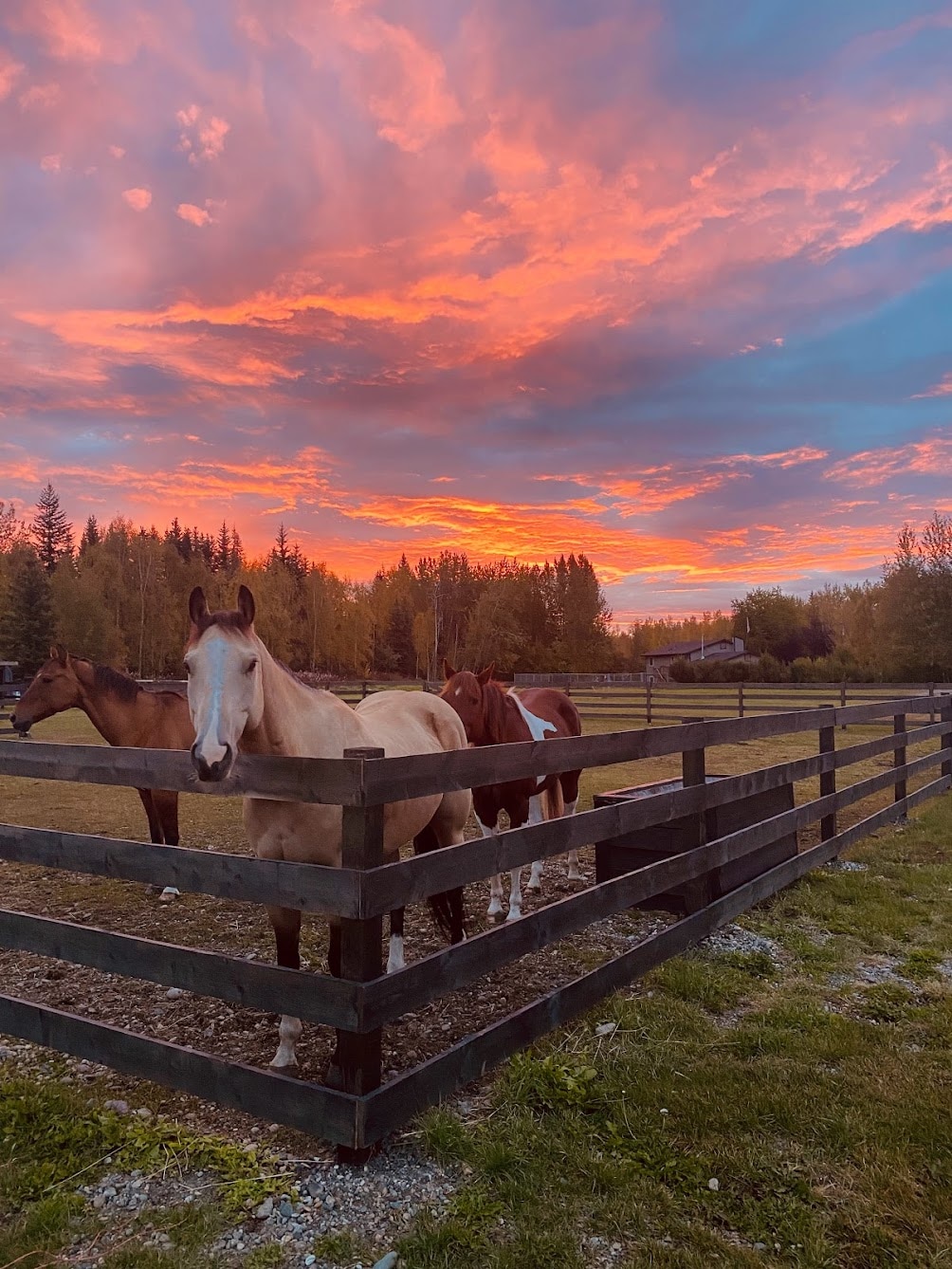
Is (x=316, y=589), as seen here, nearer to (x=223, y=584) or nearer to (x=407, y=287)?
(x=223, y=584)

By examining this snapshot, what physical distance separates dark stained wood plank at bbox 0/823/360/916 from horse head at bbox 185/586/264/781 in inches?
16.2

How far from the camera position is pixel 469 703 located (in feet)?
19.2

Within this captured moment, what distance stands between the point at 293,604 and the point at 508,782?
56.9 metres

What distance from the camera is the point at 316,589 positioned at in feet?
198

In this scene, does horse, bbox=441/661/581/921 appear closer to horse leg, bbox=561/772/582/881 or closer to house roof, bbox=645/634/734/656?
horse leg, bbox=561/772/582/881

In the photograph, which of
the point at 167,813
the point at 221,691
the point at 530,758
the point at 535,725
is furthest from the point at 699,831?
the point at 167,813

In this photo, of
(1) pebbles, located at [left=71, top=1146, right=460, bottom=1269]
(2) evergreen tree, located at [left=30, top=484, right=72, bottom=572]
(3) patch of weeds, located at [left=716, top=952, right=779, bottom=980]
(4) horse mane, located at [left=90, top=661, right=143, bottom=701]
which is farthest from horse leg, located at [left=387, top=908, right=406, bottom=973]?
(2) evergreen tree, located at [left=30, top=484, right=72, bottom=572]

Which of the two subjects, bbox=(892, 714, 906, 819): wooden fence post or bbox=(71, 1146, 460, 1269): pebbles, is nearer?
bbox=(71, 1146, 460, 1269): pebbles

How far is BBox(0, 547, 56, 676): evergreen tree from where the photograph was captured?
43.2 meters

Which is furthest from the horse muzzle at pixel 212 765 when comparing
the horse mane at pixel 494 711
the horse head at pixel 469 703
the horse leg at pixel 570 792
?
the horse leg at pixel 570 792

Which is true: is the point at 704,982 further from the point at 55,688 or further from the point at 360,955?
the point at 55,688

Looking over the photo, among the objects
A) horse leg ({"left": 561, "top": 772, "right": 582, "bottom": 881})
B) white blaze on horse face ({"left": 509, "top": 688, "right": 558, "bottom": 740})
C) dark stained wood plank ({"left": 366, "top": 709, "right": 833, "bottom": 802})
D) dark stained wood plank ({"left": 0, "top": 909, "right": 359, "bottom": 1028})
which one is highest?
dark stained wood plank ({"left": 366, "top": 709, "right": 833, "bottom": 802})

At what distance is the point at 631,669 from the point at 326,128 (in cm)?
6635

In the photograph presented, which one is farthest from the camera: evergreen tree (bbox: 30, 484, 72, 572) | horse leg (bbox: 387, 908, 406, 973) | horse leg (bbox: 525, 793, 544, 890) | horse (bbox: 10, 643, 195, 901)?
evergreen tree (bbox: 30, 484, 72, 572)
